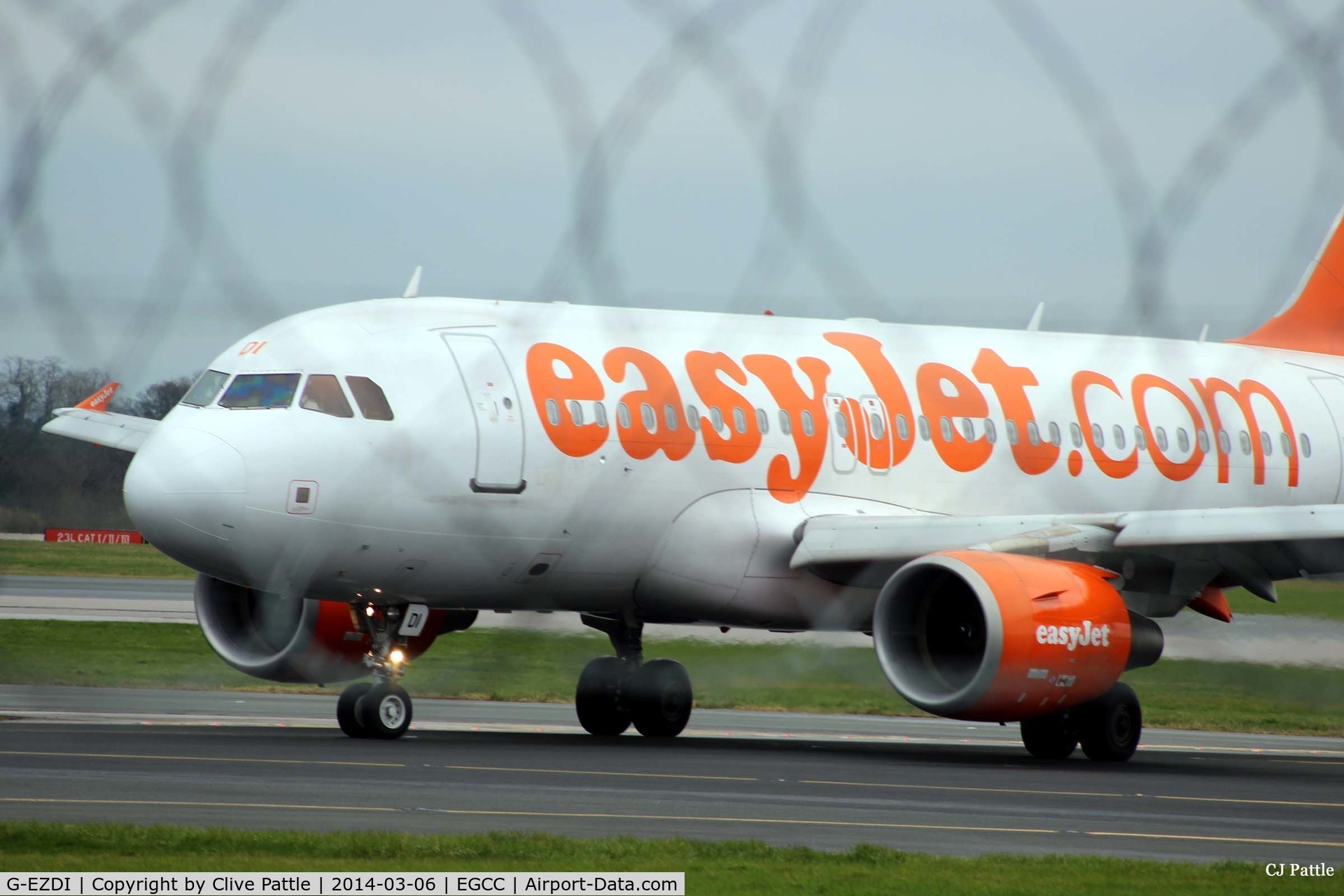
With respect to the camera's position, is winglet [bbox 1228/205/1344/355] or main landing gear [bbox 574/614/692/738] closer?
main landing gear [bbox 574/614/692/738]

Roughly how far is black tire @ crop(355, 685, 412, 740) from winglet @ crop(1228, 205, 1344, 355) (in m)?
14.9

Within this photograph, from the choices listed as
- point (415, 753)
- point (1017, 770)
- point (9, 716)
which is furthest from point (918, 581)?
point (9, 716)

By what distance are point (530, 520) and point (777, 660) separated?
5324mm

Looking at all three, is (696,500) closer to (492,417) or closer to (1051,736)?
(492,417)

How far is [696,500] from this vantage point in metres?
22.2

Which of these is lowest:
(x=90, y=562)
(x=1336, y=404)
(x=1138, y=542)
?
(x=1138, y=542)

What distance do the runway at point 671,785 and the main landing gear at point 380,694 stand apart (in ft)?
1.05

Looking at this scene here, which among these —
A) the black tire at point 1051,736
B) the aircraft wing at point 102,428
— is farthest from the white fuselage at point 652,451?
the aircraft wing at point 102,428

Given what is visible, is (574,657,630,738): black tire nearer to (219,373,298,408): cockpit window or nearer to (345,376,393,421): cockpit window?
(345,376,393,421): cockpit window

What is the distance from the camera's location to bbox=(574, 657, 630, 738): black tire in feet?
79.2

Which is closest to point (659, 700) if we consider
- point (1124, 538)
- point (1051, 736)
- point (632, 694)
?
point (632, 694)

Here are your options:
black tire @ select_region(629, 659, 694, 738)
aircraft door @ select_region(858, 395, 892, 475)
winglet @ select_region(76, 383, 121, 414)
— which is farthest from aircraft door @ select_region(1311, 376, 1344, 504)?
winglet @ select_region(76, 383, 121, 414)

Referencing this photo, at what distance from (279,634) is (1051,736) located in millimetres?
9085

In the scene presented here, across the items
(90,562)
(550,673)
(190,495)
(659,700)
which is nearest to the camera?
(190,495)
